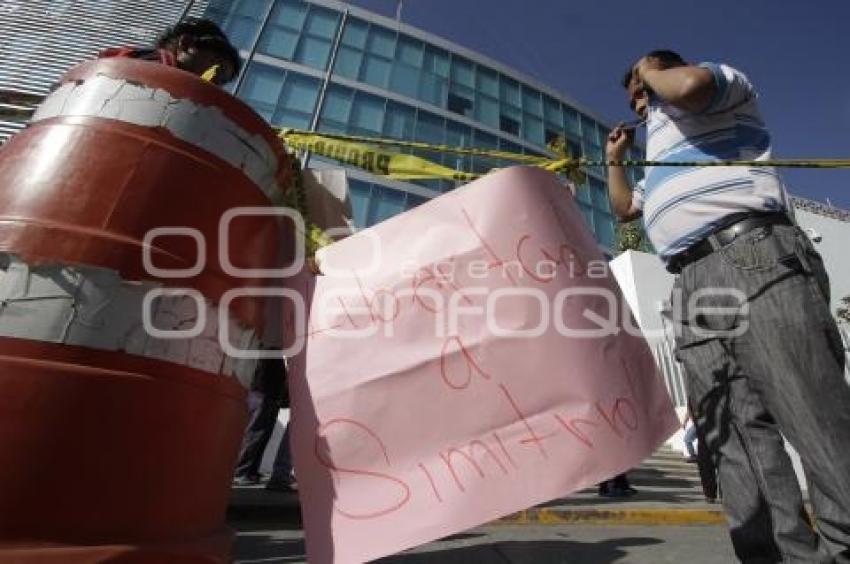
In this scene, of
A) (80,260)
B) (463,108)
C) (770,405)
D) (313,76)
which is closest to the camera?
(80,260)

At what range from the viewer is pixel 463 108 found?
2472 cm

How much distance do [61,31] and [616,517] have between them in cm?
1485

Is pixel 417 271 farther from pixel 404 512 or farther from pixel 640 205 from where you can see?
pixel 640 205

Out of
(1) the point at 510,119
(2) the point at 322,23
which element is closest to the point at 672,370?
(1) the point at 510,119

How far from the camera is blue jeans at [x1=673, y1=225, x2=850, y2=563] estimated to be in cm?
122

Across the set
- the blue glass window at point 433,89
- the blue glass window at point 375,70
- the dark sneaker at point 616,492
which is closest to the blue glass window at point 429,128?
the blue glass window at point 433,89

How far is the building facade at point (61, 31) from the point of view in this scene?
10648 millimetres

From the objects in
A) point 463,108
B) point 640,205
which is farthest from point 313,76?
point 640,205

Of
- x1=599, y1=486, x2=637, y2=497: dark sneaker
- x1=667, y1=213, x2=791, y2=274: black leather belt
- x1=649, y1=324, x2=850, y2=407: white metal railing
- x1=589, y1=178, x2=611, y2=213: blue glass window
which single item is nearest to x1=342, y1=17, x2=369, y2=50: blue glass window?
x1=589, y1=178, x2=611, y2=213: blue glass window

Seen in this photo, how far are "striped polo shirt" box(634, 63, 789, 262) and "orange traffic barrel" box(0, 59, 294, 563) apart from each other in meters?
1.12

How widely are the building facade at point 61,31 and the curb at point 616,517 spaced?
1053 cm

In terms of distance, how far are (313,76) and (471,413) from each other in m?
22.3

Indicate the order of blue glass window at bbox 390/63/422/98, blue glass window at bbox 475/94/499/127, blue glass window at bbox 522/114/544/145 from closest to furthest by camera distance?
1. blue glass window at bbox 390/63/422/98
2. blue glass window at bbox 475/94/499/127
3. blue glass window at bbox 522/114/544/145

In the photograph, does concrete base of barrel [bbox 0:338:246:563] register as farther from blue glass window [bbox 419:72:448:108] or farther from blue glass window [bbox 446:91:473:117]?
blue glass window [bbox 446:91:473:117]
